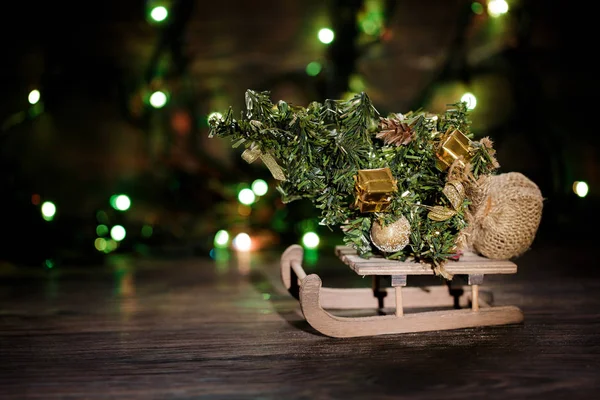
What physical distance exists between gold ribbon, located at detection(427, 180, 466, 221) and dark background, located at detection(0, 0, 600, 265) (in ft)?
6.61

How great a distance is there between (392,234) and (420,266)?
15 cm

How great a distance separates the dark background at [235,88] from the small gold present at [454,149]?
6.54ft

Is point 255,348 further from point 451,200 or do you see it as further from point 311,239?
point 311,239

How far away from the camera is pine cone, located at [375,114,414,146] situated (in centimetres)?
221

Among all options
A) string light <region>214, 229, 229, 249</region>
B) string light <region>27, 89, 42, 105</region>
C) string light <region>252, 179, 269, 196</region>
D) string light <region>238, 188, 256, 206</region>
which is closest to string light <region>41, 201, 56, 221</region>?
string light <region>27, 89, 42, 105</region>

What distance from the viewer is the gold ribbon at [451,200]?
2.15 metres

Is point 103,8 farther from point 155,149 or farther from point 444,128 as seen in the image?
point 444,128

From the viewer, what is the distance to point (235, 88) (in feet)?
14.5

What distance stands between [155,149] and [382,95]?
1.58m

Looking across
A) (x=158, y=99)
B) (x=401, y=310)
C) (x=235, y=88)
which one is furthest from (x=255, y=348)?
(x=235, y=88)

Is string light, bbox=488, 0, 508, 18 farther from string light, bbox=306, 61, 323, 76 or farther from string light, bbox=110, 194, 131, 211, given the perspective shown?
string light, bbox=110, 194, 131, 211

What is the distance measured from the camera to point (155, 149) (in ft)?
14.6

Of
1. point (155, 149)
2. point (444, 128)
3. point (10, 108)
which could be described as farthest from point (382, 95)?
point (10, 108)

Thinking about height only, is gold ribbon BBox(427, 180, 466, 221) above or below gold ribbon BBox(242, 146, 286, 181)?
below
